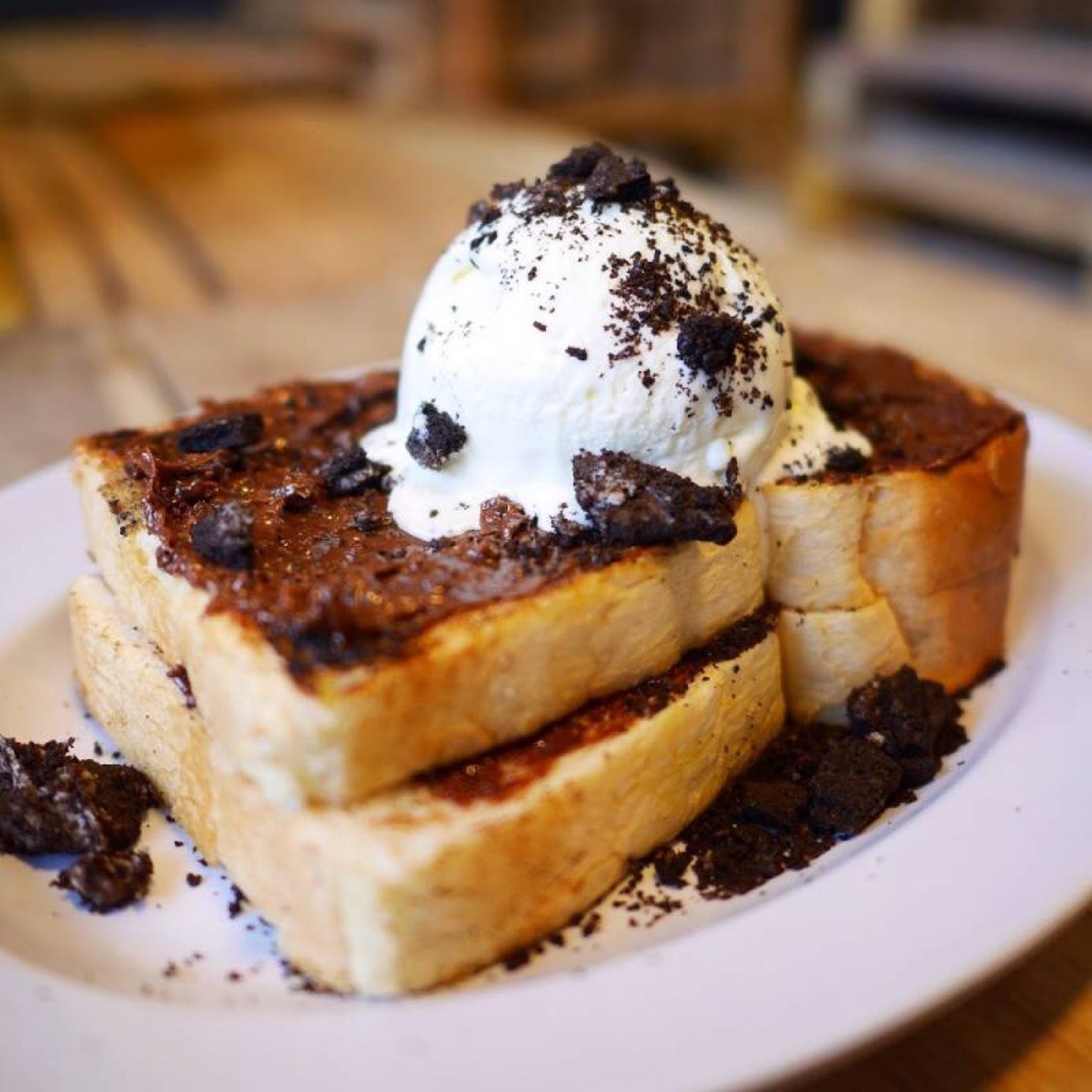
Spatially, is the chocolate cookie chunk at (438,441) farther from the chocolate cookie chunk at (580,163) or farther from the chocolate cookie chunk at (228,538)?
the chocolate cookie chunk at (580,163)

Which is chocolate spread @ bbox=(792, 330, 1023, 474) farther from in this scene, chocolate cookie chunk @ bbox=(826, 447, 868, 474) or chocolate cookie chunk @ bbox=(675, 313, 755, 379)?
chocolate cookie chunk @ bbox=(675, 313, 755, 379)

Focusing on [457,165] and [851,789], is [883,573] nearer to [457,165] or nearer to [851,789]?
[851,789]

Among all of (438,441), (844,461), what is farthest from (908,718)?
(438,441)

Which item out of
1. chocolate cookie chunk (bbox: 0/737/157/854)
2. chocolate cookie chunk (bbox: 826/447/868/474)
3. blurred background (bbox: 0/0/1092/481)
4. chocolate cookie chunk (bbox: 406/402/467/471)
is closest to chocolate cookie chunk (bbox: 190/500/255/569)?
chocolate cookie chunk (bbox: 406/402/467/471)

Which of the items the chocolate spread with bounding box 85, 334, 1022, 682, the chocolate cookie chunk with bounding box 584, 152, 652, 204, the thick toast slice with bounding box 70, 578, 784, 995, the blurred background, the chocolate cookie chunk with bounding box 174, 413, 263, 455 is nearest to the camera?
the thick toast slice with bounding box 70, 578, 784, 995

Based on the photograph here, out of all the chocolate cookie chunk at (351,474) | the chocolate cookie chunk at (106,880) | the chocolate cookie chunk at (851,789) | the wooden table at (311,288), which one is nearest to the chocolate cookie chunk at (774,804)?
the chocolate cookie chunk at (851,789)
